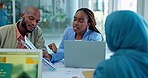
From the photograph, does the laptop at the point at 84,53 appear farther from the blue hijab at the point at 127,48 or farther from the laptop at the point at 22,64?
the blue hijab at the point at 127,48

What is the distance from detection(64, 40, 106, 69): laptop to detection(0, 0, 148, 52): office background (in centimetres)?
254

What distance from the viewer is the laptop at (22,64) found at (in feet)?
4.71

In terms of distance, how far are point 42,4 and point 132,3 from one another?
1671 mm

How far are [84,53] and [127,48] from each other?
0.93m

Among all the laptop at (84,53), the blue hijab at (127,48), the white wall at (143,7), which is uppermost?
the white wall at (143,7)

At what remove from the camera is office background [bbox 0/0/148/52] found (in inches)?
183

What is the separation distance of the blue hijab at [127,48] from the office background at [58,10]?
3.45 metres

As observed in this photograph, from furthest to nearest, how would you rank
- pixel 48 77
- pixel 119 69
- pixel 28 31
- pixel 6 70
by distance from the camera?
pixel 28 31 < pixel 48 77 < pixel 6 70 < pixel 119 69

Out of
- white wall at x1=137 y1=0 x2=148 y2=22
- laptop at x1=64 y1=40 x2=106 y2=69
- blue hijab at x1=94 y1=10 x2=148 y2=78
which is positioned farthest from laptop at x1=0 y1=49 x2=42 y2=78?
white wall at x1=137 y1=0 x2=148 y2=22

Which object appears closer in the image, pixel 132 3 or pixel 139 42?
pixel 139 42

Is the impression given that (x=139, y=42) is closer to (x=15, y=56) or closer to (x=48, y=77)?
(x=15, y=56)

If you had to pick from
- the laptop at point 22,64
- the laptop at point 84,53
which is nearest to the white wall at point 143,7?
the laptop at point 84,53

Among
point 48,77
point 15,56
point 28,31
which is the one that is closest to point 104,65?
point 15,56

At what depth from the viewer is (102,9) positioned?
15.5 ft
